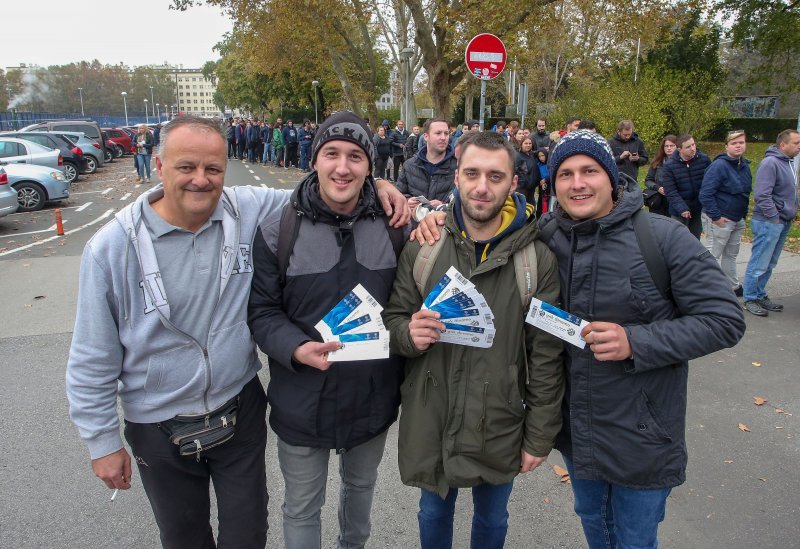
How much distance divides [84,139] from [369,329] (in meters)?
24.0

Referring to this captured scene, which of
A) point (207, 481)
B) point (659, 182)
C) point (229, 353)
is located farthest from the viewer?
point (659, 182)

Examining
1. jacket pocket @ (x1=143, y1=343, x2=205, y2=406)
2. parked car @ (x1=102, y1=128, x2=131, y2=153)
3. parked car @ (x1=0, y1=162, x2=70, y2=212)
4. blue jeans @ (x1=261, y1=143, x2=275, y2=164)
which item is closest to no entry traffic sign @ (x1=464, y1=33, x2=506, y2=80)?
jacket pocket @ (x1=143, y1=343, x2=205, y2=406)

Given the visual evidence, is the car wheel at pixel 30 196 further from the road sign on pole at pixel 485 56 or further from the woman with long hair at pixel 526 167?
the woman with long hair at pixel 526 167

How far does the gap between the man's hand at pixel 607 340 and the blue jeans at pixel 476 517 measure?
779 mm

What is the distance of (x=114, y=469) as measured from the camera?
2039 millimetres

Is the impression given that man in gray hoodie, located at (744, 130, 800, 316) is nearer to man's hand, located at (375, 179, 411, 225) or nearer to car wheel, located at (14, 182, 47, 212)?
man's hand, located at (375, 179, 411, 225)

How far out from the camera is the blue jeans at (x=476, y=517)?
235cm

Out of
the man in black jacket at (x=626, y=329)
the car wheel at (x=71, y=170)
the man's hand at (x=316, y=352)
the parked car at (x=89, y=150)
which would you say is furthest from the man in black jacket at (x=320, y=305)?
the parked car at (x=89, y=150)

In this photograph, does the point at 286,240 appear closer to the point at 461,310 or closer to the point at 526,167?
the point at 461,310

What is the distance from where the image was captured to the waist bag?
205cm

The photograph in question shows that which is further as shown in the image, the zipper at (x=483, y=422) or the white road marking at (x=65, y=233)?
the white road marking at (x=65, y=233)

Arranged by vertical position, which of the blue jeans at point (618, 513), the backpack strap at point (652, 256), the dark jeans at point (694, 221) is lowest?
the blue jeans at point (618, 513)

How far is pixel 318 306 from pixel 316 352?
20 centimetres

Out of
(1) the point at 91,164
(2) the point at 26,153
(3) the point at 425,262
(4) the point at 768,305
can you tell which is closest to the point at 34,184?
(2) the point at 26,153
